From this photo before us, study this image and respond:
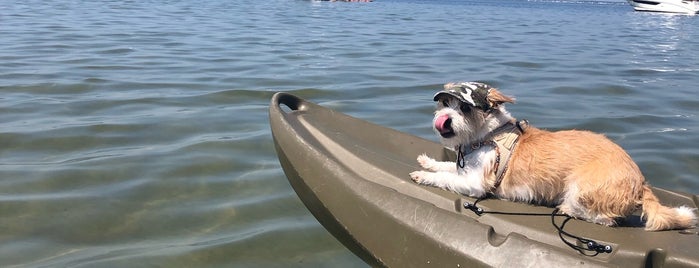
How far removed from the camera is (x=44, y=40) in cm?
1566

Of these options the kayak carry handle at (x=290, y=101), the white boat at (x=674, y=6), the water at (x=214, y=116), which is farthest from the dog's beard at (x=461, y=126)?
the white boat at (x=674, y=6)

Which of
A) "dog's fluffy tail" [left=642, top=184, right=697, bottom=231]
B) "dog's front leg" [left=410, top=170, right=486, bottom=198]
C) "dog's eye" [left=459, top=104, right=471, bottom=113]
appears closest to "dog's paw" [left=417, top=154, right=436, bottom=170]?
"dog's front leg" [left=410, top=170, right=486, bottom=198]

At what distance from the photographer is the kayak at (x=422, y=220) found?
3.49 metres

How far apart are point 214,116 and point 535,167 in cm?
542

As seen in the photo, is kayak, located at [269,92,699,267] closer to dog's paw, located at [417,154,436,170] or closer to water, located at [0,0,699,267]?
dog's paw, located at [417,154,436,170]

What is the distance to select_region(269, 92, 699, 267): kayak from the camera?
3.49 m

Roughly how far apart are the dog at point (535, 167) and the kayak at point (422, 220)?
0.09 metres

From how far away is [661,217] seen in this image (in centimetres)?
372

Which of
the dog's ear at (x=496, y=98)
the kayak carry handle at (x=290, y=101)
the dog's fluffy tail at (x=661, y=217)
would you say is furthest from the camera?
the kayak carry handle at (x=290, y=101)

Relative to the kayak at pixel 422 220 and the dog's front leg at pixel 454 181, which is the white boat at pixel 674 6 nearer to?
the kayak at pixel 422 220

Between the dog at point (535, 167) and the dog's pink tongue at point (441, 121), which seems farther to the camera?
the dog's pink tongue at point (441, 121)

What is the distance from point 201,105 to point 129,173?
308cm

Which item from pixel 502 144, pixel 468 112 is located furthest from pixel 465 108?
pixel 502 144

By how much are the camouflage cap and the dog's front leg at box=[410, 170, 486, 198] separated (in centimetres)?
53
